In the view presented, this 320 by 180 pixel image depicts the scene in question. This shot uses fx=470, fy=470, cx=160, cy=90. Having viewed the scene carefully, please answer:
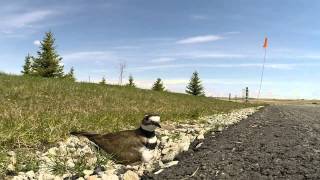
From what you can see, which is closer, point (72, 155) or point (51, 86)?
point (72, 155)

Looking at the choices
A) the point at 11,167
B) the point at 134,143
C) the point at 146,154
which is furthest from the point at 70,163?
the point at 146,154

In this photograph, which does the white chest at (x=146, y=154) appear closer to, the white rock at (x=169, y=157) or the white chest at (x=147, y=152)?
the white chest at (x=147, y=152)

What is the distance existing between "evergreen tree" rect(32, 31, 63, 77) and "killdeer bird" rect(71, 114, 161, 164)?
60.0m

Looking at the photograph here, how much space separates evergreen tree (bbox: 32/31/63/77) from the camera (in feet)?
217

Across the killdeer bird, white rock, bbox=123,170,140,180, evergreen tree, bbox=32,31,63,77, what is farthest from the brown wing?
evergreen tree, bbox=32,31,63,77

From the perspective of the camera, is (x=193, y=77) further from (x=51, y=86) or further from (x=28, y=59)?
(x=51, y=86)

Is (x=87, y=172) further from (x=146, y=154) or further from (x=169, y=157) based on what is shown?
(x=169, y=157)

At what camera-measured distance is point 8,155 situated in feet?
24.4

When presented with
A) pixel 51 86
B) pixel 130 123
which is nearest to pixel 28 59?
pixel 51 86

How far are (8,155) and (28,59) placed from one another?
257ft

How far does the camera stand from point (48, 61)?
66625mm

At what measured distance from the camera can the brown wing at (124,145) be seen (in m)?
7.64

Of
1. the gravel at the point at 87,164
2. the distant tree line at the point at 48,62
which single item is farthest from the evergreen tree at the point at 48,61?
the gravel at the point at 87,164

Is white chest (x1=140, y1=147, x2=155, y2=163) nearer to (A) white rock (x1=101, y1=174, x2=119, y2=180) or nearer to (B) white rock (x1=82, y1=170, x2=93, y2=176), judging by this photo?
(B) white rock (x1=82, y1=170, x2=93, y2=176)
